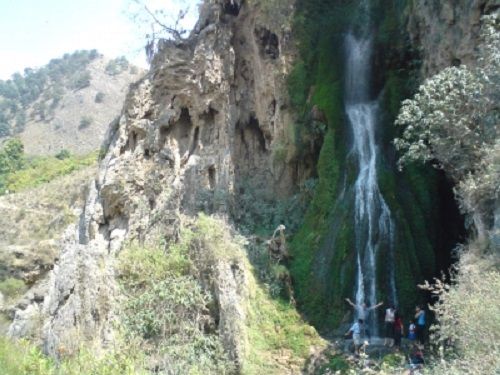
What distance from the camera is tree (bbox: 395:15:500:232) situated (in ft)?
57.0

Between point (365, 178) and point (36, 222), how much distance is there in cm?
3486

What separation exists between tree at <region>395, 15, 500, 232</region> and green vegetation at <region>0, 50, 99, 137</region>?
110505mm

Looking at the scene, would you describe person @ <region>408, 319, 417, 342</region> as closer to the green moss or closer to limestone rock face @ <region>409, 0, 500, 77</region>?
the green moss

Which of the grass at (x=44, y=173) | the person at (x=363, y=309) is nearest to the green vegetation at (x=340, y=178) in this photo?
the person at (x=363, y=309)

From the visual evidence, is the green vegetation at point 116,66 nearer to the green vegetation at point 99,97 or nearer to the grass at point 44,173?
the green vegetation at point 99,97

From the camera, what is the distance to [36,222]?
165 feet

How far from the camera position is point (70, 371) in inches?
482

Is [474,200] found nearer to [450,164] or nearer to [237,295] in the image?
[450,164]

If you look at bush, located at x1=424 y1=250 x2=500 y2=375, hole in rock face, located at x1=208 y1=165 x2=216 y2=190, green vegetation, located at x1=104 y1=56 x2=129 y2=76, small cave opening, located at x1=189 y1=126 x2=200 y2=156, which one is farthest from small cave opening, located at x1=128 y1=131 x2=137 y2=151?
green vegetation, located at x1=104 y1=56 x2=129 y2=76

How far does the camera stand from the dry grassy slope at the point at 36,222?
125ft

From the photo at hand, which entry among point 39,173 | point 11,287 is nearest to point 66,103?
point 39,173

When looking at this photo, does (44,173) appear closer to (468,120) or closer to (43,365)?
(468,120)

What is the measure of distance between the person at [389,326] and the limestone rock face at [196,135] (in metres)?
8.59

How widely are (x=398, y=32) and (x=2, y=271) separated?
91.9 feet
